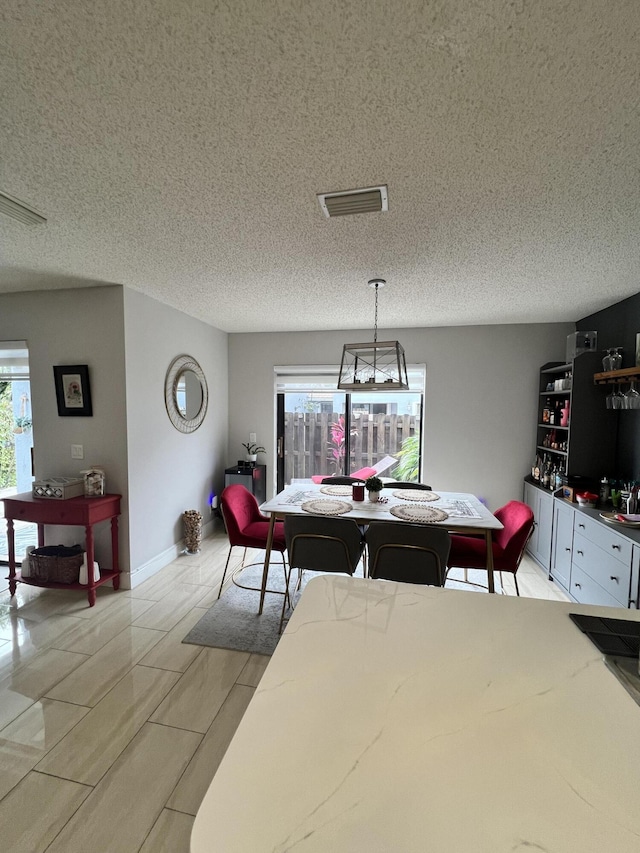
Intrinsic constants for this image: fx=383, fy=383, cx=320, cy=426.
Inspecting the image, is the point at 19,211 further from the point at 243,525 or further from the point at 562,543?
the point at 562,543

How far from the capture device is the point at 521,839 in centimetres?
55

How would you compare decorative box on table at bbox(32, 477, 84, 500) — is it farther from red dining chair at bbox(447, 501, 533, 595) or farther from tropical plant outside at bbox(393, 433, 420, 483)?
tropical plant outside at bbox(393, 433, 420, 483)

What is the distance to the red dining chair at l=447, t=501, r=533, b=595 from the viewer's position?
8.31 ft

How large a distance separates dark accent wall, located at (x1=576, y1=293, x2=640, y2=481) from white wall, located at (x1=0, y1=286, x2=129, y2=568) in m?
4.13

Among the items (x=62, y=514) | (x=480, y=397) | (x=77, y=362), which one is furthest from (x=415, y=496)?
(x=77, y=362)

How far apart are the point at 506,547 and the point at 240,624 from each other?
1918 millimetres

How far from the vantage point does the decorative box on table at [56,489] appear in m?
Answer: 2.96

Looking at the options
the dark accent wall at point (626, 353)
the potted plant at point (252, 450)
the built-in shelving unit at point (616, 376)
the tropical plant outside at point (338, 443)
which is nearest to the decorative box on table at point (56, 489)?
the potted plant at point (252, 450)

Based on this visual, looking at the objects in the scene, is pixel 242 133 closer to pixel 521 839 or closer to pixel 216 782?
pixel 216 782

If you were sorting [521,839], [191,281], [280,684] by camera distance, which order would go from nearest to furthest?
[521,839], [280,684], [191,281]

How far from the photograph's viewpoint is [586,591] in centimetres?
283

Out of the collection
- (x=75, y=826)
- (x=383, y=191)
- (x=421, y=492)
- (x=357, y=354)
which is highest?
(x=383, y=191)

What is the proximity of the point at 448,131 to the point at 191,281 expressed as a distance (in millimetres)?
2149

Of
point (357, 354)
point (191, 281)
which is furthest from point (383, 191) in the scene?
point (191, 281)
